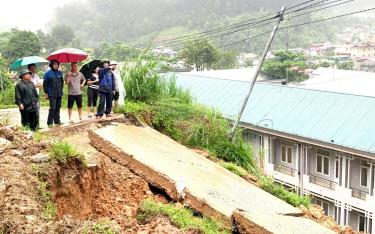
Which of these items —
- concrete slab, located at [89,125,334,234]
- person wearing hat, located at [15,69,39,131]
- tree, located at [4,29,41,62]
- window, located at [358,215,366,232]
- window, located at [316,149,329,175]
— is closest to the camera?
concrete slab, located at [89,125,334,234]

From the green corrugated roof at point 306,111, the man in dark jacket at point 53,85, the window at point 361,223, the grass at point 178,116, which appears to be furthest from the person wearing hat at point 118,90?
the window at point 361,223

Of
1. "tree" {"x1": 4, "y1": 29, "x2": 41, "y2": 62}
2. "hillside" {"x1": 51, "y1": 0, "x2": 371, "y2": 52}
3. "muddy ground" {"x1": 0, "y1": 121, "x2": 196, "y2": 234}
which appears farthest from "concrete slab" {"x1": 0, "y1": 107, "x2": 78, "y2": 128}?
"hillside" {"x1": 51, "y1": 0, "x2": 371, "y2": 52}

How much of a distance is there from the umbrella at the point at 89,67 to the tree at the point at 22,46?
24.4 m

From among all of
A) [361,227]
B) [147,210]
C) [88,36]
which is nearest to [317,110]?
[361,227]

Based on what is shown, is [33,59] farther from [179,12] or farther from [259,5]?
[259,5]

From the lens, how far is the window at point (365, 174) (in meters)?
13.4

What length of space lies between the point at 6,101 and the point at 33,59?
437cm

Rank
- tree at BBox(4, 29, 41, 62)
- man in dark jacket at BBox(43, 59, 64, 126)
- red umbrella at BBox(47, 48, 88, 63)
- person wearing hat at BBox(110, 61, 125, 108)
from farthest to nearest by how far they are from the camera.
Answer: tree at BBox(4, 29, 41, 62) < red umbrella at BBox(47, 48, 88, 63) < person wearing hat at BBox(110, 61, 125, 108) < man in dark jacket at BBox(43, 59, 64, 126)

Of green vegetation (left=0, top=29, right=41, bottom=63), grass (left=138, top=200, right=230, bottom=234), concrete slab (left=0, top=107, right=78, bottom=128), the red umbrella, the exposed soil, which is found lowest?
the exposed soil

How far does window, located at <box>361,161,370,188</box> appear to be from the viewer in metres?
13.4

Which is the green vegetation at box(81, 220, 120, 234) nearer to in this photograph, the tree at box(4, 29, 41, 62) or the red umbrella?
the red umbrella

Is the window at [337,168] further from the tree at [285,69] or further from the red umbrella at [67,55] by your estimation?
the tree at [285,69]

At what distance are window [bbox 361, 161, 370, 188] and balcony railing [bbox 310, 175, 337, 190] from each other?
36.9 inches

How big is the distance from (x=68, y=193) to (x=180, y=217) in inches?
49.0
